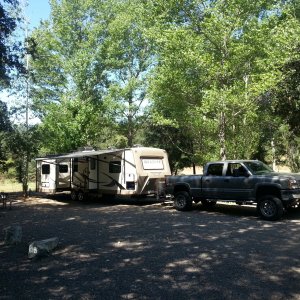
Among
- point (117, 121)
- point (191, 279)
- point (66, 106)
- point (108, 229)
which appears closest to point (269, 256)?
point (191, 279)

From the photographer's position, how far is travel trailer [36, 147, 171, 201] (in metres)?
17.5

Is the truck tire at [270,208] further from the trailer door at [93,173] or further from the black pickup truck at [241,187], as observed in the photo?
the trailer door at [93,173]

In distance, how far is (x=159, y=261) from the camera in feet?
23.7

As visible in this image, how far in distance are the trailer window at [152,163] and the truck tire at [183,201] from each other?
321 centimetres

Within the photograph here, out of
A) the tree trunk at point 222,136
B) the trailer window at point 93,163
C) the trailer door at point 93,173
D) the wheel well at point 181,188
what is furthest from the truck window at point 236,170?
the trailer window at point 93,163

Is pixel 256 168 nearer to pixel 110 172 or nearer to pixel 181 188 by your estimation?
pixel 181 188

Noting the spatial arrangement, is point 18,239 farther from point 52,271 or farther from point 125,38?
point 125,38

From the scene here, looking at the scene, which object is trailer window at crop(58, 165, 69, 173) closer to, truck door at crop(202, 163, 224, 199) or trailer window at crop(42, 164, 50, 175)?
trailer window at crop(42, 164, 50, 175)

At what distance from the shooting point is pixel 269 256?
737 cm

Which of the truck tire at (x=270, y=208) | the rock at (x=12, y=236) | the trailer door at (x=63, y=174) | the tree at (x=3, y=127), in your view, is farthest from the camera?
the trailer door at (x=63, y=174)

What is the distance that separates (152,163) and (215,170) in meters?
4.82

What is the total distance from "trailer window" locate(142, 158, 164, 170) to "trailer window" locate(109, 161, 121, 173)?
1.28 m

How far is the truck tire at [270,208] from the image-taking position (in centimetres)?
1173

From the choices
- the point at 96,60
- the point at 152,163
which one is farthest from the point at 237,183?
the point at 96,60
